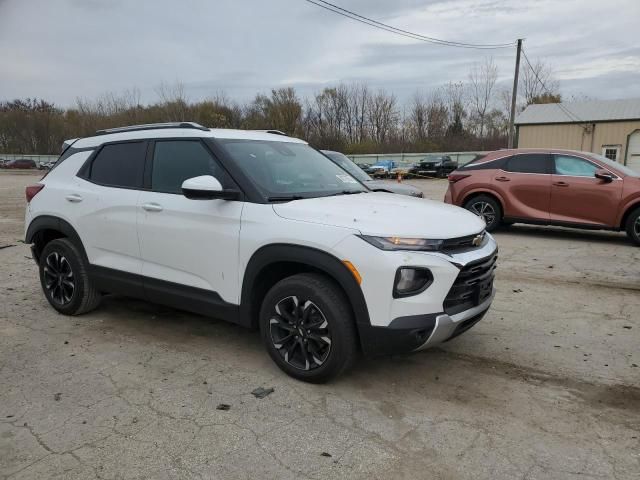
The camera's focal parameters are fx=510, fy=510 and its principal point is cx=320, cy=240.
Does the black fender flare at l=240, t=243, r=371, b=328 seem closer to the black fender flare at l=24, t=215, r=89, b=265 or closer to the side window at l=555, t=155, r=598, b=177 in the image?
the black fender flare at l=24, t=215, r=89, b=265

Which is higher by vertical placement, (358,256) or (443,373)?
(358,256)

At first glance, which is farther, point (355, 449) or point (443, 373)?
point (443, 373)

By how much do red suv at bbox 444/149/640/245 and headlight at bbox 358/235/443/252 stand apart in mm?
7102

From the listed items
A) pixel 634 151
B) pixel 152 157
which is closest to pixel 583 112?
pixel 634 151

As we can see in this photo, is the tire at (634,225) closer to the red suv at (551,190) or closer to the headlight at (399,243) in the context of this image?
the red suv at (551,190)

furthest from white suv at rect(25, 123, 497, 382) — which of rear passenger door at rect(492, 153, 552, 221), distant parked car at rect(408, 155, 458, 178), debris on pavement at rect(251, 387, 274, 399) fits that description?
distant parked car at rect(408, 155, 458, 178)

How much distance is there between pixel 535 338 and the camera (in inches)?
179

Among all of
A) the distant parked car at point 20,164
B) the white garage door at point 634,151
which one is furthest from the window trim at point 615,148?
the distant parked car at point 20,164

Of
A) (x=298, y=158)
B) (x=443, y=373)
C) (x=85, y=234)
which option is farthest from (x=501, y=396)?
(x=85, y=234)

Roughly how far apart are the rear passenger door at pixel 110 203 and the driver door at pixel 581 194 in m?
7.57

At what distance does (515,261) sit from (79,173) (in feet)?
19.9

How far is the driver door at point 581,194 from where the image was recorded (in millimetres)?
8836

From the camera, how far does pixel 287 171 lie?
422 cm

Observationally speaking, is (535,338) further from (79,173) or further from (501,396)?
(79,173)
